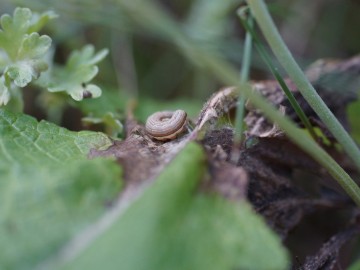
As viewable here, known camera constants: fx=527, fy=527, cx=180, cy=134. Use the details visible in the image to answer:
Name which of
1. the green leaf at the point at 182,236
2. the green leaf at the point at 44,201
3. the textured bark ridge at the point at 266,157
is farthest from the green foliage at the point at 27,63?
the green leaf at the point at 182,236

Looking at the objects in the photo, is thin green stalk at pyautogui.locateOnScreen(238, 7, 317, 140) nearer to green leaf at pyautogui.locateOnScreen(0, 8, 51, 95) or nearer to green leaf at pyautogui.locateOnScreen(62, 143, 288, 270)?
green leaf at pyautogui.locateOnScreen(62, 143, 288, 270)

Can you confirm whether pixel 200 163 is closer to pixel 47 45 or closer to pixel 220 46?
pixel 47 45

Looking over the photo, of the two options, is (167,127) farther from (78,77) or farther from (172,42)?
(172,42)

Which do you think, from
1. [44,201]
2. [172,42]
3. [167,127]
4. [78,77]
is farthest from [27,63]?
[172,42]

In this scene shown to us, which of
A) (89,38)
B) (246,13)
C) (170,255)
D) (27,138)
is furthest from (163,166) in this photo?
(89,38)

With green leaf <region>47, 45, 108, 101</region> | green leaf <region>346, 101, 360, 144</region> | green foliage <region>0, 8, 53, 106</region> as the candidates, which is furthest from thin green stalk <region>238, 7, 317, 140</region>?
green foliage <region>0, 8, 53, 106</region>

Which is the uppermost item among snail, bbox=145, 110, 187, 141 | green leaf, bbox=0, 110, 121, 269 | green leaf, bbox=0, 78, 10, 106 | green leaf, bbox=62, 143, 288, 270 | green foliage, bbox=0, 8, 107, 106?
green foliage, bbox=0, 8, 107, 106
